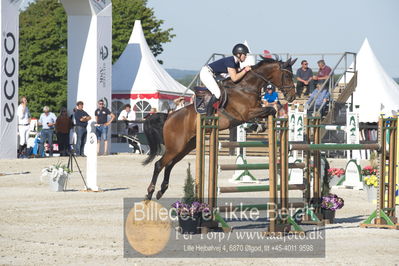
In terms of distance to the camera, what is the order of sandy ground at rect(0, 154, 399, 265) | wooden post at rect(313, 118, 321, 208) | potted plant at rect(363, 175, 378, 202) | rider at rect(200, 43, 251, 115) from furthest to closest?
potted plant at rect(363, 175, 378, 202)
rider at rect(200, 43, 251, 115)
wooden post at rect(313, 118, 321, 208)
sandy ground at rect(0, 154, 399, 265)

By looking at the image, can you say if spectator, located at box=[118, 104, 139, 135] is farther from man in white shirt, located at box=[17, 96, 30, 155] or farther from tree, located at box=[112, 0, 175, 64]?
tree, located at box=[112, 0, 175, 64]

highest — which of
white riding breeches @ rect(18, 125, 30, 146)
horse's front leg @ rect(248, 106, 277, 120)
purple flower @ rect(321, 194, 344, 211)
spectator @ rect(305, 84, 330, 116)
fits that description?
spectator @ rect(305, 84, 330, 116)

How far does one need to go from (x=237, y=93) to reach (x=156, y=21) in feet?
156

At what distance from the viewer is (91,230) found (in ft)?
32.4

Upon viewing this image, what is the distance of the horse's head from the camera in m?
12.2

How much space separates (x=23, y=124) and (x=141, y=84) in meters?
7.88

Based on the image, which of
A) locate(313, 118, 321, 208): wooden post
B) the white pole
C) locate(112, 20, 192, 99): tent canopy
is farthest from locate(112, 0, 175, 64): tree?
locate(313, 118, 321, 208): wooden post

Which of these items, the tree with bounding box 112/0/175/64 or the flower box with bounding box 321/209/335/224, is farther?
the tree with bounding box 112/0/175/64

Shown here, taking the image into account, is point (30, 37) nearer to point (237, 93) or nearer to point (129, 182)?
point (129, 182)

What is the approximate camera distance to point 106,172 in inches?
791

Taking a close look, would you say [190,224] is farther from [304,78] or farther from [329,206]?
[304,78]

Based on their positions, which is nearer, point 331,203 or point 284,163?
point 284,163

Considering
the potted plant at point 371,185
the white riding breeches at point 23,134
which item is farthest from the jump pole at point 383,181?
the white riding breeches at point 23,134

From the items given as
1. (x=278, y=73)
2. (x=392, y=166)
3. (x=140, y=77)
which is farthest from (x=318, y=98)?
(x=392, y=166)
